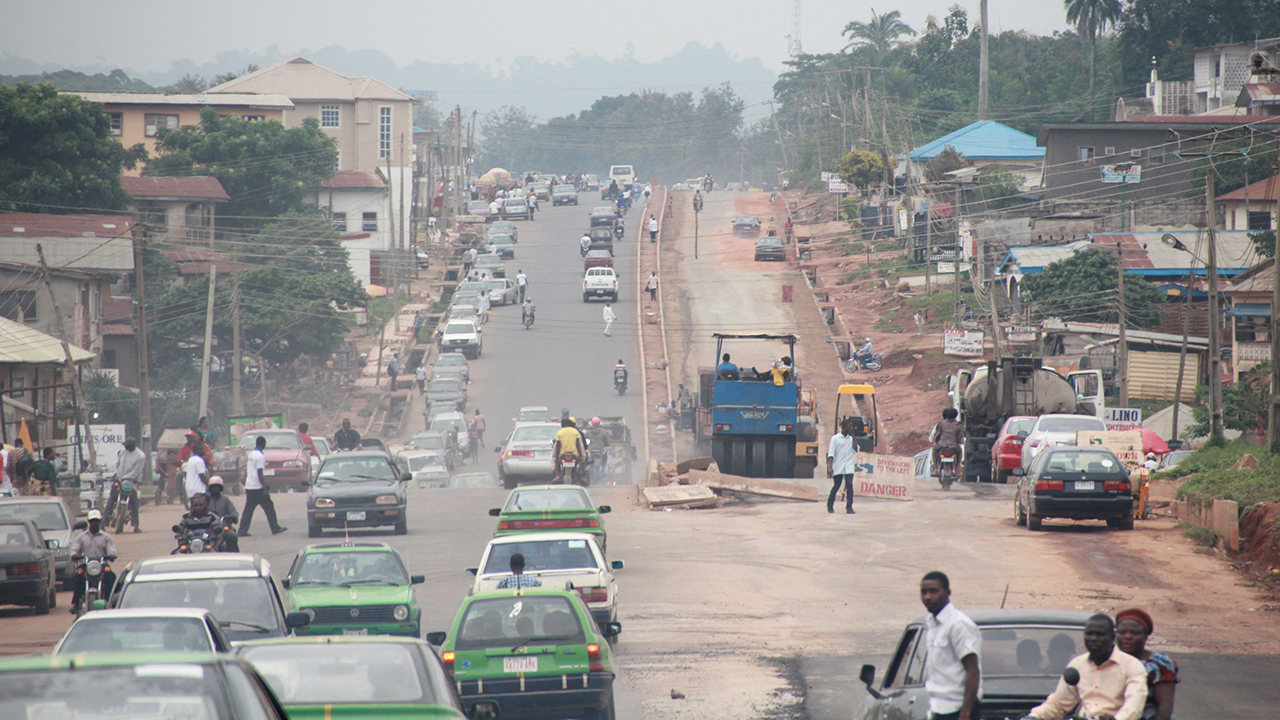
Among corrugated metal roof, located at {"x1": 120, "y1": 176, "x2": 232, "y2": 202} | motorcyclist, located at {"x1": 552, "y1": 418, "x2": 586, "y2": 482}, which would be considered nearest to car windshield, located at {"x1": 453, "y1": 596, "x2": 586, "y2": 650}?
motorcyclist, located at {"x1": 552, "y1": 418, "x2": 586, "y2": 482}

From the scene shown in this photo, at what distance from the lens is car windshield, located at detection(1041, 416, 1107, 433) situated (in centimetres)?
2578

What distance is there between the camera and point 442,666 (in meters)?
7.86

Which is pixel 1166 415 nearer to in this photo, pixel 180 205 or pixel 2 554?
pixel 2 554

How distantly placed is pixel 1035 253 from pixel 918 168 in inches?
1090

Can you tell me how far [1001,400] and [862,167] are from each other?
55769 mm

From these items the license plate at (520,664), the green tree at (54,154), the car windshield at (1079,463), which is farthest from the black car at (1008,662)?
the green tree at (54,154)

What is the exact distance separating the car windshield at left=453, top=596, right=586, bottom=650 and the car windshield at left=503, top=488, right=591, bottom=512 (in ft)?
23.8

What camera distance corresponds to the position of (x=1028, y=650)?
26.5ft

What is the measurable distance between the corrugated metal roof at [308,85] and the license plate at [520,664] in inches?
3294

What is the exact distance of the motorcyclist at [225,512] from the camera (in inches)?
643

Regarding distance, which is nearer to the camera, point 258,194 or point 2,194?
point 2,194

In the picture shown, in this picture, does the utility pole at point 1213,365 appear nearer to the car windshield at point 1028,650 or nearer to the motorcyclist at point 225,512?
the motorcyclist at point 225,512

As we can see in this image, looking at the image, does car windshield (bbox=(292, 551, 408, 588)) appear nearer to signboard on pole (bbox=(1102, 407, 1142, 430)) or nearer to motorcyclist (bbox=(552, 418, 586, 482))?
motorcyclist (bbox=(552, 418, 586, 482))

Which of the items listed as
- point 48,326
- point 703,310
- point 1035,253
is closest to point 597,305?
point 703,310
